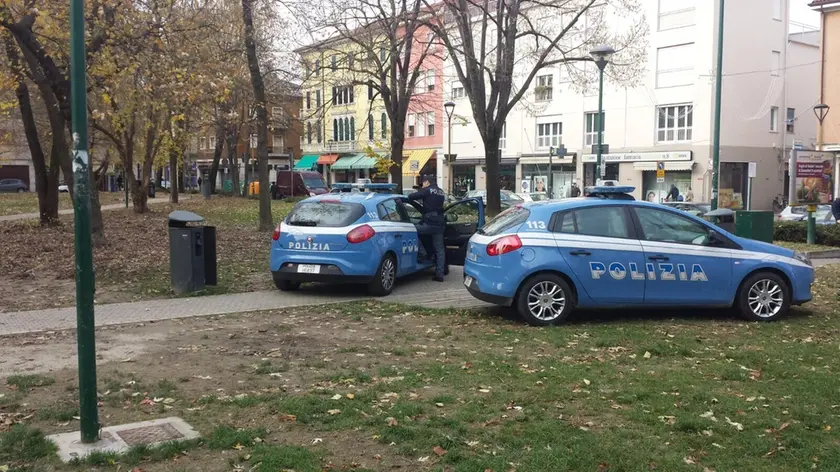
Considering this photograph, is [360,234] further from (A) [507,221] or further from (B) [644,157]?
(B) [644,157]

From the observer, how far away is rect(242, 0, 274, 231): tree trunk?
1767 cm

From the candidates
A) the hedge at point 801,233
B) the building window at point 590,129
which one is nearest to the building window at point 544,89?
the building window at point 590,129

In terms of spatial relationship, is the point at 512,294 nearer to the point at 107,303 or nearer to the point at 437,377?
the point at 437,377

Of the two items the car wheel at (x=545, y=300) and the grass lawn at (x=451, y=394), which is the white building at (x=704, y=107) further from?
the grass lawn at (x=451, y=394)

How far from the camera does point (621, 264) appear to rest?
8586mm

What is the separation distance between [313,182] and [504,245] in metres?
40.2

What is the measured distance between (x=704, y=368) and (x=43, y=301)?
8.51 meters

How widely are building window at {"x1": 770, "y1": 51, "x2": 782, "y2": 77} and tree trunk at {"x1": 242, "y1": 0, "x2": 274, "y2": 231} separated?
32.9m

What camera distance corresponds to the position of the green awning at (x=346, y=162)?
65.9 metres

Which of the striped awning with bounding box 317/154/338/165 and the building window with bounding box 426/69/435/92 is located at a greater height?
the building window with bounding box 426/69/435/92

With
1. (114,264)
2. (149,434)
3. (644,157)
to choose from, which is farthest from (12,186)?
(149,434)

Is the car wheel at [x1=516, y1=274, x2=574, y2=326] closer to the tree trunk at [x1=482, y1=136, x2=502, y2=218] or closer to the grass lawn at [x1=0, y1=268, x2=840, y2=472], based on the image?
the grass lawn at [x1=0, y1=268, x2=840, y2=472]

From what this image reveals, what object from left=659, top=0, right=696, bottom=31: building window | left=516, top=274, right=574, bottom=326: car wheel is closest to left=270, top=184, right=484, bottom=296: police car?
left=516, top=274, right=574, bottom=326: car wheel

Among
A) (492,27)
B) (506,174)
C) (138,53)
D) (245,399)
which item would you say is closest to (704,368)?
(245,399)
